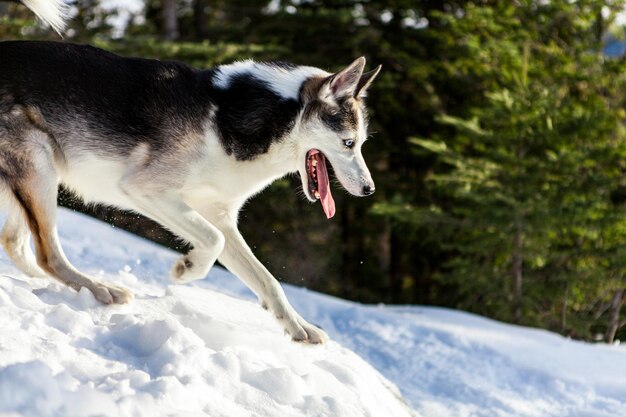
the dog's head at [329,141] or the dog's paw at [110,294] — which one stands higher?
the dog's head at [329,141]

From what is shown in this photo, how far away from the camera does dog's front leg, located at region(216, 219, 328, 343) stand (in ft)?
13.2

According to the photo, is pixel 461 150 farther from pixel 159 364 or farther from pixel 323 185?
pixel 159 364

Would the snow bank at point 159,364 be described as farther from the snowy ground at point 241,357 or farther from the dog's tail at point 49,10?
the dog's tail at point 49,10

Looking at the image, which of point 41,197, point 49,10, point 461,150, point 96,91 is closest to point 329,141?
point 96,91

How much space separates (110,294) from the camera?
Result: 12.5 feet

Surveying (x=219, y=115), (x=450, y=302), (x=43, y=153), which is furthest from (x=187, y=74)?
(x=450, y=302)

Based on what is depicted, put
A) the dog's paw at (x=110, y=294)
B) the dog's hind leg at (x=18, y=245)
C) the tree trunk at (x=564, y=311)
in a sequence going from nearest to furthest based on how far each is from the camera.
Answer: the dog's paw at (x=110, y=294) → the dog's hind leg at (x=18, y=245) → the tree trunk at (x=564, y=311)

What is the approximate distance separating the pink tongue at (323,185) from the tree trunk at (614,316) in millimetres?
9685

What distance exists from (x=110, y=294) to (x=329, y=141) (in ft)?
4.61

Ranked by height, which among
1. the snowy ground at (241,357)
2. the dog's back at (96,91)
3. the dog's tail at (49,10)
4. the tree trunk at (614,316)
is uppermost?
the dog's tail at (49,10)

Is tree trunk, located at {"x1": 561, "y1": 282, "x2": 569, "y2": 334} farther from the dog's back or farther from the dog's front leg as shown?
the dog's back

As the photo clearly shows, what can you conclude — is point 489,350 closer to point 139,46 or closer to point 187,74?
point 187,74

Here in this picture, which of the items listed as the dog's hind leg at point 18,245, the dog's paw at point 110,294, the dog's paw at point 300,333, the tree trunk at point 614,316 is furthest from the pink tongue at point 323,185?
the tree trunk at point 614,316

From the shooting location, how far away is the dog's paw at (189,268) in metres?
4.03
